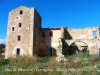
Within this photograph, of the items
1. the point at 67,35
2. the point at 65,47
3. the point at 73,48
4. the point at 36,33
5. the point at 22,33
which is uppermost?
the point at 36,33

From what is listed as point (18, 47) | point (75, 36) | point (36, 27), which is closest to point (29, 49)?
point (18, 47)

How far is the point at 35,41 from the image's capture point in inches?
1219

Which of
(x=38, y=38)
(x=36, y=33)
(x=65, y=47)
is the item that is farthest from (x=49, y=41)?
(x=65, y=47)

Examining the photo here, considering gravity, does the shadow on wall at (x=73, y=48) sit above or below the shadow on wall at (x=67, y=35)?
below

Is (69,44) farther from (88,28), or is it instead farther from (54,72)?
(54,72)

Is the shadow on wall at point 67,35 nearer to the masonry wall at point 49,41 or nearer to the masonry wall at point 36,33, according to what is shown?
the masonry wall at point 49,41

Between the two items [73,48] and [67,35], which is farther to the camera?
[67,35]

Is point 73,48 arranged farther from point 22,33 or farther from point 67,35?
point 22,33

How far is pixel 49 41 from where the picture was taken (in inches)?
1273

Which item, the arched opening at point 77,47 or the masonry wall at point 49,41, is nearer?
the arched opening at point 77,47

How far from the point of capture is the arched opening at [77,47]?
3167 centimetres

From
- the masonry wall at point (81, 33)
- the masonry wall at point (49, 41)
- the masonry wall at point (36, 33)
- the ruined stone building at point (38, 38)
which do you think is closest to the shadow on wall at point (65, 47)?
the ruined stone building at point (38, 38)

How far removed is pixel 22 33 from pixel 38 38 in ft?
11.8

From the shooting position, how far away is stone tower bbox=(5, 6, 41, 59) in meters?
29.8
